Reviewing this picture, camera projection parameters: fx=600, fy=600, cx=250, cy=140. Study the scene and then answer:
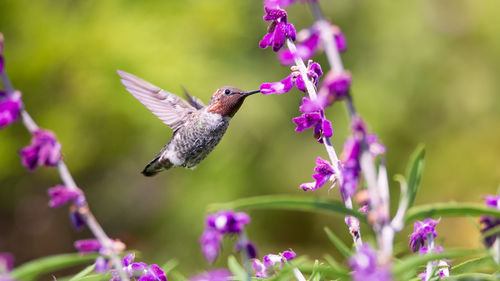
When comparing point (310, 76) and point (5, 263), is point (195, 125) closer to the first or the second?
point (310, 76)

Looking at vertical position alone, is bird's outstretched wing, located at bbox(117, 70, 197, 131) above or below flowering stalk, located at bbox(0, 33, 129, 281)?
above

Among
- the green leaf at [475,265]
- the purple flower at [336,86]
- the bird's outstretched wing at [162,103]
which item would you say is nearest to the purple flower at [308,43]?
the purple flower at [336,86]

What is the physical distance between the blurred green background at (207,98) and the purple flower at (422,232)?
668cm

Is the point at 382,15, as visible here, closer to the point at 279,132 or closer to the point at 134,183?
the point at 279,132

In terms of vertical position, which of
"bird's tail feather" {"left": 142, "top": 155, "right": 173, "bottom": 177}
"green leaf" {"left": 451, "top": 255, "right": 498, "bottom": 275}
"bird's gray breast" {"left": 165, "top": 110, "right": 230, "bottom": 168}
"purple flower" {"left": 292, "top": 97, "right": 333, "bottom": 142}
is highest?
"bird's gray breast" {"left": 165, "top": 110, "right": 230, "bottom": 168}

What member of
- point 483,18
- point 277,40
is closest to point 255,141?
point 483,18

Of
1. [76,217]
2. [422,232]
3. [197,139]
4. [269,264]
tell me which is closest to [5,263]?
[76,217]

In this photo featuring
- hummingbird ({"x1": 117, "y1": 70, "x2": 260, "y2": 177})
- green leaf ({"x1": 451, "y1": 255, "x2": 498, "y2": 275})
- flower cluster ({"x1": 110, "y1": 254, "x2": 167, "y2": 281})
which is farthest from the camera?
hummingbird ({"x1": 117, "y1": 70, "x2": 260, "y2": 177})

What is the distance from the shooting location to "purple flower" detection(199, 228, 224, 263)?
1.22 metres

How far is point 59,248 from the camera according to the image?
907 cm

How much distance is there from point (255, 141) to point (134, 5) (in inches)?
111

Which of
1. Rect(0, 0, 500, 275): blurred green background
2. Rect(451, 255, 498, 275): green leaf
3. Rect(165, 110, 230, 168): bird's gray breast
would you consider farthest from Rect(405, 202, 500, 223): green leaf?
Rect(0, 0, 500, 275): blurred green background

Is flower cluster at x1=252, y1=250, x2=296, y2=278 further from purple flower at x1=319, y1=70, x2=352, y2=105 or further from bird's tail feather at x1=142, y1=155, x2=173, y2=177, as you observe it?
bird's tail feather at x1=142, y1=155, x2=173, y2=177

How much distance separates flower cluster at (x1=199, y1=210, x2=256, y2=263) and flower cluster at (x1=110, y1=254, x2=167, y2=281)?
299mm
